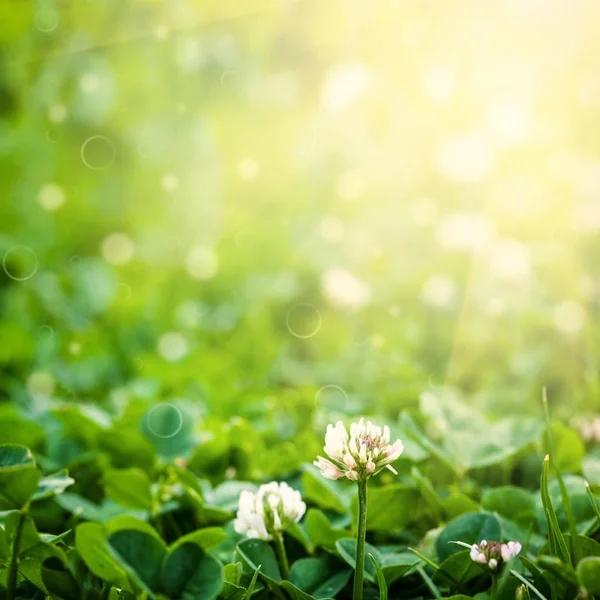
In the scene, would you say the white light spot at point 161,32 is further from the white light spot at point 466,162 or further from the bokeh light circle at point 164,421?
the bokeh light circle at point 164,421

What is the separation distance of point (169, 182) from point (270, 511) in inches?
71.0

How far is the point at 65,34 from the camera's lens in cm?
240

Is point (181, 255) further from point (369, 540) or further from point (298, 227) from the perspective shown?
point (369, 540)

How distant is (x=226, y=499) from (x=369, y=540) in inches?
6.2

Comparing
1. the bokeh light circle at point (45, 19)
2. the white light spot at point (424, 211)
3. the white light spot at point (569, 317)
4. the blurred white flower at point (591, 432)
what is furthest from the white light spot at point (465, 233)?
the bokeh light circle at point (45, 19)

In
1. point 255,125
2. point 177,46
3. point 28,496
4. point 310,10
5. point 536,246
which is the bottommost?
point 28,496

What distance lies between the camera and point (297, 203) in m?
2.18

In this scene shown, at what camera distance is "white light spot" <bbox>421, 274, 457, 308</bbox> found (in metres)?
1.62

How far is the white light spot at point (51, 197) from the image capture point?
7.42 ft

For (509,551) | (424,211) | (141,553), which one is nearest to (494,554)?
(509,551)

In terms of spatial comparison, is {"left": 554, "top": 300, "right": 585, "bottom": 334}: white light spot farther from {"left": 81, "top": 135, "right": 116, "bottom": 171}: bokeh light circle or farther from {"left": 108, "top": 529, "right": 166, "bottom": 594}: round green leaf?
{"left": 81, "top": 135, "right": 116, "bottom": 171}: bokeh light circle

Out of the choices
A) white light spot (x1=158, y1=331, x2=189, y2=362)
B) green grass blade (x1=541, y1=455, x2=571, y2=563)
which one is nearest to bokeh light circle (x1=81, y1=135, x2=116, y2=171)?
white light spot (x1=158, y1=331, x2=189, y2=362)

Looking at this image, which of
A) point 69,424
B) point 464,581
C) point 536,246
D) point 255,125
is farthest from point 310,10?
point 464,581

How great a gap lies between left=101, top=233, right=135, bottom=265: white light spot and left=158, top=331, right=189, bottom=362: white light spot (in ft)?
1.68
